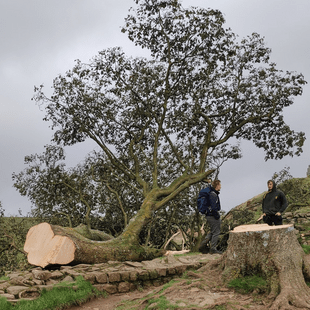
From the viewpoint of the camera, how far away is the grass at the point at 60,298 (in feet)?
18.6

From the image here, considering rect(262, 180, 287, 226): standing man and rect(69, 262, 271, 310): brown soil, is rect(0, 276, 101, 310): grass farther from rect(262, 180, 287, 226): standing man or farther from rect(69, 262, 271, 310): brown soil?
rect(262, 180, 287, 226): standing man

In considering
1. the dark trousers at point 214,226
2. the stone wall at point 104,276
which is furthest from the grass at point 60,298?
the dark trousers at point 214,226

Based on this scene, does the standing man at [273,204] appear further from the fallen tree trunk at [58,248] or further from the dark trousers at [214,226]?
the fallen tree trunk at [58,248]

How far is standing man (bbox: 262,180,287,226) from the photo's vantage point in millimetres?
8984

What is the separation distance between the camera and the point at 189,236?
647 inches

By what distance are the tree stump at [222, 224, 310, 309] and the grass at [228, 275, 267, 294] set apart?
0.08 m

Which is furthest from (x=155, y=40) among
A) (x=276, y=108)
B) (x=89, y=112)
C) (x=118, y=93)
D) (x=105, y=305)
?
(x=105, y=305)

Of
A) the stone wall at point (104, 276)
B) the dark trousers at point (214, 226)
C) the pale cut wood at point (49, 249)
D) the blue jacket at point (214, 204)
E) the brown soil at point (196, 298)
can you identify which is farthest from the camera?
the dark trousers at point (214, 226)

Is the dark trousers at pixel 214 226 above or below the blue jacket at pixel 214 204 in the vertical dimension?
below

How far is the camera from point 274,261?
207 inches

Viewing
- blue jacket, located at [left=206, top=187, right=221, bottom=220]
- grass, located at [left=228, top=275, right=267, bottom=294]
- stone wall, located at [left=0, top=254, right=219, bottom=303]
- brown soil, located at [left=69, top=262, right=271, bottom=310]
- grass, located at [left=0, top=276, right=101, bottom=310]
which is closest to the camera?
brown soil, located at [left=69, top=262, right=271, bottom=310]

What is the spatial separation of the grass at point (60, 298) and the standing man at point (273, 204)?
4.96 m

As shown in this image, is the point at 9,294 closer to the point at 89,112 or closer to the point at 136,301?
the point at 136,301

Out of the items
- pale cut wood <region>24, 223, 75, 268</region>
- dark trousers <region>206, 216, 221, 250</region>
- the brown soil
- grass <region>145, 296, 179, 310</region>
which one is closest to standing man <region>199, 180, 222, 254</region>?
dark trousers <region>206, 216, 221, 250</region>
